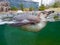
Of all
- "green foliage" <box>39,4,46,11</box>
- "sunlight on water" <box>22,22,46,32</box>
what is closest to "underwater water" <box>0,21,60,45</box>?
"sunlight on water" <box>22,22,46,32</box>

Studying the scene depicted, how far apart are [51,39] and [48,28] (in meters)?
0.13

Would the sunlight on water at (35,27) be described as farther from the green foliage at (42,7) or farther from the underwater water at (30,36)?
the green foliage at (42,7)

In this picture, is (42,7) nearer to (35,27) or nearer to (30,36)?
(35,27)

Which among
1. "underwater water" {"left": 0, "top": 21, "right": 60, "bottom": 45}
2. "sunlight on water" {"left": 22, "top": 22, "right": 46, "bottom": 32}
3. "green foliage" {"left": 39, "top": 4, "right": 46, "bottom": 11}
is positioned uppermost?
"green foliage" {"left": 39, "top": 4, "right": 46, "bottom": 11}

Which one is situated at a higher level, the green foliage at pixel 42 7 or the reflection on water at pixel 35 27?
the green foliage at pixel 42 7

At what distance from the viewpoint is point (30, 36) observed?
6.20ft

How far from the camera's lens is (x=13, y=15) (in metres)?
1.83

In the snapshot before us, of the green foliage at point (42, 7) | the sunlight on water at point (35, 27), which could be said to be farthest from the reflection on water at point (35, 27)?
the green foliage at point (42, 7)

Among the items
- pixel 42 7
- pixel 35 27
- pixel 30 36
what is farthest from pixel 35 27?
pixel 42 7

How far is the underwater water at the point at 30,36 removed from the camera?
185 cm

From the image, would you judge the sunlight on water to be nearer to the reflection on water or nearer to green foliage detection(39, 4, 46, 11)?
the reflection on water

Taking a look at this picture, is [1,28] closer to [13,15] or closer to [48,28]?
[13,15]

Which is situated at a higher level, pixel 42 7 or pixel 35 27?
pixel 42 7

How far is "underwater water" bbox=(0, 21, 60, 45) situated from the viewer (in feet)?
6.07
